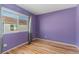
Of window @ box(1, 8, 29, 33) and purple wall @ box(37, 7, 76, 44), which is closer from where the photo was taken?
window @ box(1, 8, 29, 33)

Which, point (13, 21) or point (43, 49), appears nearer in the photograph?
point (13, 21)

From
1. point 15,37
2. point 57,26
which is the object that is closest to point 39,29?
point 57,26

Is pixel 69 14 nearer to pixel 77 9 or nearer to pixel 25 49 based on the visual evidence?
pixel 77 9

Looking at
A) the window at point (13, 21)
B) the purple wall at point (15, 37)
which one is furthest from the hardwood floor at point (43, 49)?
the window at point (13, 21)

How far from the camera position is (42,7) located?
5.77ft

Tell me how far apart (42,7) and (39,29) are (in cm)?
48

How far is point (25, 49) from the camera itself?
1.77 meters

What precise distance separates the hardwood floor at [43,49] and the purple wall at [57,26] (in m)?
0.14

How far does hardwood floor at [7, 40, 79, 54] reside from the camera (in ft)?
5.73

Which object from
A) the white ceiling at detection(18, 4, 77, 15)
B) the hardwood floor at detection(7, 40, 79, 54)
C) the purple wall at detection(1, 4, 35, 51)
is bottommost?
the hardwood floor at detection(7, 40, 79, 54)

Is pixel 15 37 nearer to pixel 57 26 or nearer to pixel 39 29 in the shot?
pixel 39 29

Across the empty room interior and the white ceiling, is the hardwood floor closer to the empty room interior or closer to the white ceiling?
the empty room interior

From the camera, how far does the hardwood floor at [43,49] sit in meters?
1.75

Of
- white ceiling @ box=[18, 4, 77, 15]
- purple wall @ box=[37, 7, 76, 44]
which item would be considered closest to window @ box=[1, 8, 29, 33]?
white ceiling @ box=[18, 4, 77, 15]
